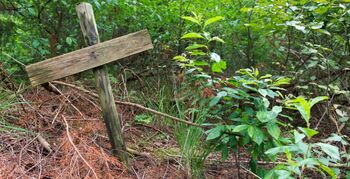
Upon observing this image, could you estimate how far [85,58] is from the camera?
97.5 inches

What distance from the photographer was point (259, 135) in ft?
6.96

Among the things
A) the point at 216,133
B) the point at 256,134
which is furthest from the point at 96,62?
the point at 256,134

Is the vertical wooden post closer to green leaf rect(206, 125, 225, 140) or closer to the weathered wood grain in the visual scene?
the weathered wood grain

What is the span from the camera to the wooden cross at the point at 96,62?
243 centimetres

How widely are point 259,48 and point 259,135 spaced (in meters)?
2.61

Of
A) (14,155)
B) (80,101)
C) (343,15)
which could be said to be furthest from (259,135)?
(80,101)

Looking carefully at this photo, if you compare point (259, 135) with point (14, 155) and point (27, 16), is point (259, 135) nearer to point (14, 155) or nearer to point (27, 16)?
point (14, 155)

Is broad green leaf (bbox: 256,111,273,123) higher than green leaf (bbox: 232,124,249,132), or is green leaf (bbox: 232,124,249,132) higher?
broad green leaf (bbox: 256,111,273,123)

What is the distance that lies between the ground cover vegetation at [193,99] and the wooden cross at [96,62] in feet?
0.87

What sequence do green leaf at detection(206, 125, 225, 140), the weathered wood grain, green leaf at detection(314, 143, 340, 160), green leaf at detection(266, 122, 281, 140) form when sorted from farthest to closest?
the weathered wood grain → green leaf at detection(206, 125, 225, 140) → green leaf at detection(266, 122, 281, 140) → green leaf at detection(314, 143, 340, 160)

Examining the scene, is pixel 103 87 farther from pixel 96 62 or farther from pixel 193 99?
pixel 193 99

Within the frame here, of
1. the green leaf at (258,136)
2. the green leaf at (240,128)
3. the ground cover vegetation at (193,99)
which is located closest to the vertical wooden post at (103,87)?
the ground cover vegetation at (193,99)

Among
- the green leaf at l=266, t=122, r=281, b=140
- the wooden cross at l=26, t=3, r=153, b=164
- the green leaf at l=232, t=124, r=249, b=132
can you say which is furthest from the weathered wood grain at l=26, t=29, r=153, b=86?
the green leaf at l=266, t=122, r=281, b=140

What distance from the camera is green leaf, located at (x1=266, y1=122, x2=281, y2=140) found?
6.80ft
